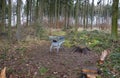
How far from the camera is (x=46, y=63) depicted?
7.45 meters

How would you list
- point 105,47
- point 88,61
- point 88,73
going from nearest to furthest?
point 88,73 < point 88,61 < point 105,47

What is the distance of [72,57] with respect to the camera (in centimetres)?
840

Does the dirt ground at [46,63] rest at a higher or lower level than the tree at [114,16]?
lower

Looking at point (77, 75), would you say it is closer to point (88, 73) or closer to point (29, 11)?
point (88, 73)

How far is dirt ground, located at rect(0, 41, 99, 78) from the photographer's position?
6.54 metres

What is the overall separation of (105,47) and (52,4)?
17230 mm

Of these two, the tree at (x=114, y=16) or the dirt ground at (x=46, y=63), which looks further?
the tree at (x=114, y=16)

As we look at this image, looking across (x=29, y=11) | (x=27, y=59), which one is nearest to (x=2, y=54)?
(x=27, y=59)

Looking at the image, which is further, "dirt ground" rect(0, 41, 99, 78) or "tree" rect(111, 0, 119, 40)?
"tree" rect(111, 0, 119, 40)

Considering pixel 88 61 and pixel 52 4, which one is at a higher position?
pixel 52 4

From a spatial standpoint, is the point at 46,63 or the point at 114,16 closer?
the point at 46,63

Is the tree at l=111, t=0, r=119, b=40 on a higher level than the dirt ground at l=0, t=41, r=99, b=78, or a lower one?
higher

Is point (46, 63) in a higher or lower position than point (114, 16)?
lower

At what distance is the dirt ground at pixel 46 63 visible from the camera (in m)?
6.54
